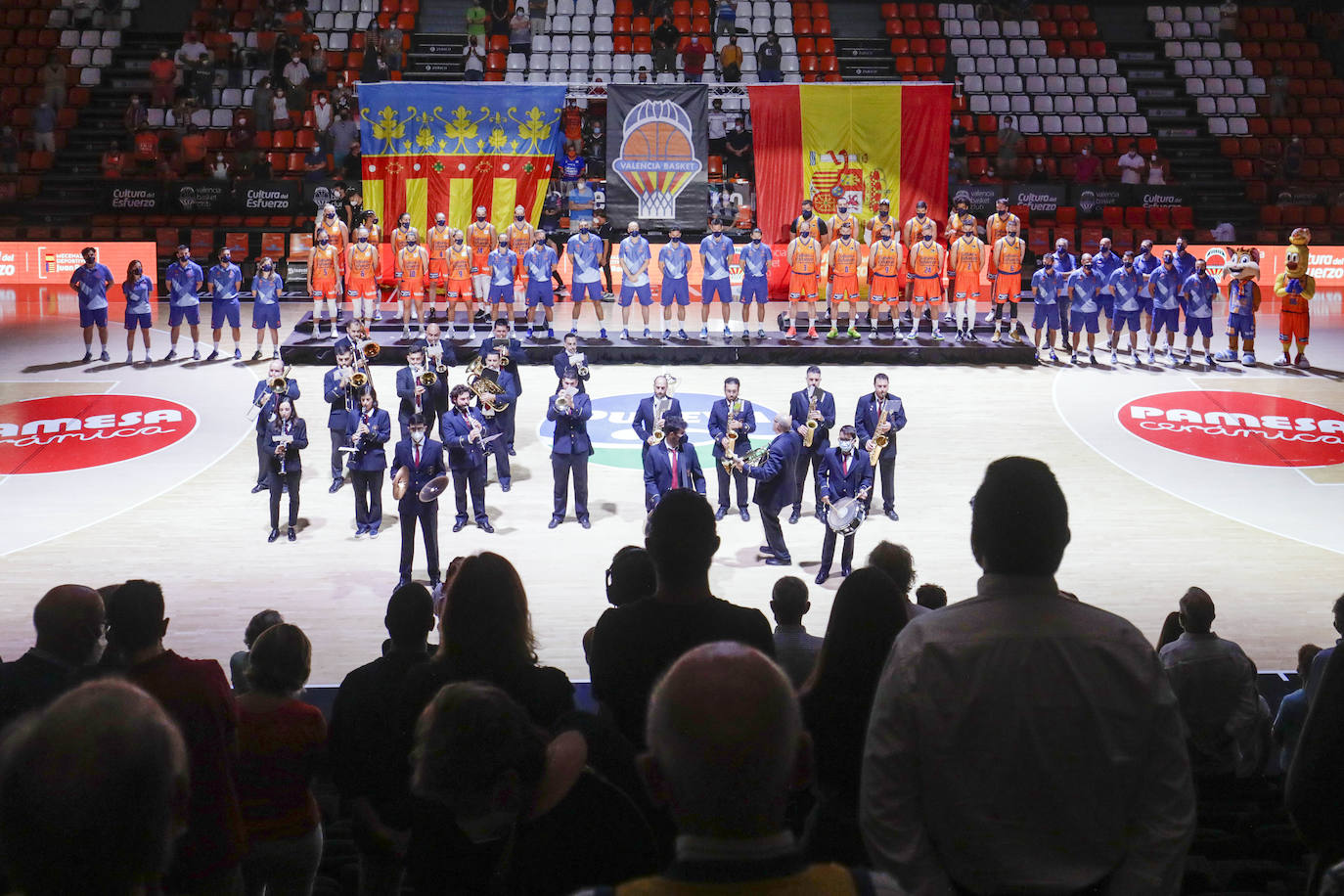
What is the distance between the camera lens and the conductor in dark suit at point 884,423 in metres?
11.6

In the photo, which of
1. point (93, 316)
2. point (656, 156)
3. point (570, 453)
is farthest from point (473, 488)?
point (656, 156)

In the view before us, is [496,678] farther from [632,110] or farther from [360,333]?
[632,110]

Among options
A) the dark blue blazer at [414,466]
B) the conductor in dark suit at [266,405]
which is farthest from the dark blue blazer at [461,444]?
the conductor in dark suit at [266,405]

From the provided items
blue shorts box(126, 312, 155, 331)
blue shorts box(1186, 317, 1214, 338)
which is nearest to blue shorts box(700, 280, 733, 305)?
blue shorts box(1186, 317, 1214, 338)

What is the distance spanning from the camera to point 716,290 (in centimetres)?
1916

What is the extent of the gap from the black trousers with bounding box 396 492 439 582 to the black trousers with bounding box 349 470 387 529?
130 centimetres

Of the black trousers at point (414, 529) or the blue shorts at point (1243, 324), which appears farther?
the blue shorts at point (1243, 324)

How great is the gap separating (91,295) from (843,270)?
10.5 meters

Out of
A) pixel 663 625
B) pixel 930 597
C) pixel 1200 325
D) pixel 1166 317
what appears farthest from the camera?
pixel 1166 317

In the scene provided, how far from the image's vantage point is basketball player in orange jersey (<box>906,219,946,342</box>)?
19172 mm

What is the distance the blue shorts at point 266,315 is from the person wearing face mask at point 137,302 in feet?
4.56

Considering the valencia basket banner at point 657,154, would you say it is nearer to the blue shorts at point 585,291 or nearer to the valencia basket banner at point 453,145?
the valencia basket banner at point 453,145

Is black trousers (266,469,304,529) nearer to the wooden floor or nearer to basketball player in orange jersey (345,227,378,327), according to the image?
the wooden floor

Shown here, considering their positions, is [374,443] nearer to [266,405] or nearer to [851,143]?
[266,405]
